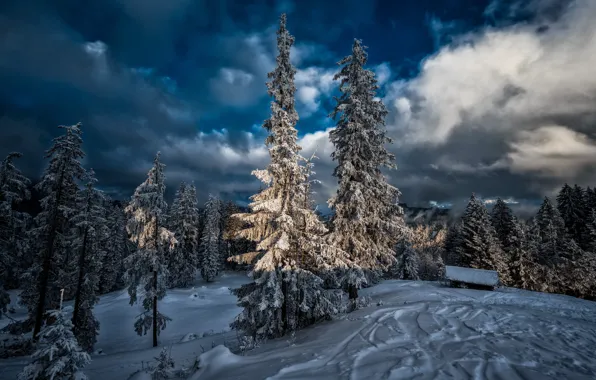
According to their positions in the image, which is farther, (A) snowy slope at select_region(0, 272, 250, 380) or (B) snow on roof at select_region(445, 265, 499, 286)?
(B) snow on roof at select_region(445, 265, 499, 286)

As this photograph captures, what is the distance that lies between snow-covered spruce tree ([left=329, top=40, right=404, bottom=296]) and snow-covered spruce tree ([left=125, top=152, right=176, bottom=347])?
A: 13.3 metres

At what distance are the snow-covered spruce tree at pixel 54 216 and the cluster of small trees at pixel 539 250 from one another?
41132 millimetres

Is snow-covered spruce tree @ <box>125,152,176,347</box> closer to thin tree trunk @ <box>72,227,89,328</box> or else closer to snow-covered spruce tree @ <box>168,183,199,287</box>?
thin tree trunk @ <box>72,227,89,328</box>


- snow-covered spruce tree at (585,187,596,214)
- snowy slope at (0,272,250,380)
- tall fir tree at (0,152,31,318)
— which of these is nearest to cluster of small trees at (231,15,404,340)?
snowy slope at (0,272,250,380)

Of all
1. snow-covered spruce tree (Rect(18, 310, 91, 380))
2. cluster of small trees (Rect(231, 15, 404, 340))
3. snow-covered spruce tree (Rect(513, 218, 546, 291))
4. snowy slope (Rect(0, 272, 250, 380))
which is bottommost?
snowy slope (Rect(0, 272, 250, 380))

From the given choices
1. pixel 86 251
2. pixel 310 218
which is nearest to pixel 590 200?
pixel 310 218

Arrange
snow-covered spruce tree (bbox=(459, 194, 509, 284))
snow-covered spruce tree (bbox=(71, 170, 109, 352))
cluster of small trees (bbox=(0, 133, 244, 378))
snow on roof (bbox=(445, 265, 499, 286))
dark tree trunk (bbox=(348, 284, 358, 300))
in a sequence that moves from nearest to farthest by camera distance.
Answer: dark tree trunk (bbox=(348, 284, 358, 300))
cluster of small trees (bbox=(0, 133, 244, 378))
snow-covered spruce tree (bbox=(71, 170, 109, 352))
snow on roof (bbox=(445, 265, 499, 286))
snow-covered spruce tree (bbox=(459, 194, 509, 284))

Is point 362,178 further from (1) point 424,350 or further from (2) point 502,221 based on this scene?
(2) point 502,221

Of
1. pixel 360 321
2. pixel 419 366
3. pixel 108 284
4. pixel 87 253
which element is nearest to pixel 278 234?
pixel 360 321

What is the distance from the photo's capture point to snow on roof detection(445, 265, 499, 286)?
2053 centimetres

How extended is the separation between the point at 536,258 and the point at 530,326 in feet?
117

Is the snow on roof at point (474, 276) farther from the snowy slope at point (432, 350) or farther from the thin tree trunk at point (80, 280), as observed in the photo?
the thin tree trunk at point (80, 280)

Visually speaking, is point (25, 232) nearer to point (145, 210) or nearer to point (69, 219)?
point (69, 219)

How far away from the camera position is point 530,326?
8.55 metres
